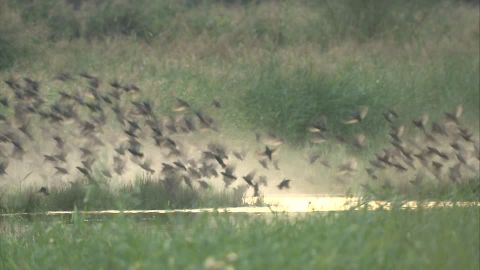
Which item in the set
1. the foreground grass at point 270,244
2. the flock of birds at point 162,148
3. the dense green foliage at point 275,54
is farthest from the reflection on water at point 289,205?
the dense green foliage at point 275,54

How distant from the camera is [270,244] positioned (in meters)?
5.48

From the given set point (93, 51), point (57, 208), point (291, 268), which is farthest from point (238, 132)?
point (291, 268)

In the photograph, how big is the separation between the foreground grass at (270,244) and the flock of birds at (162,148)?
2.64 metres

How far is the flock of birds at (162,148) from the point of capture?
10.3m

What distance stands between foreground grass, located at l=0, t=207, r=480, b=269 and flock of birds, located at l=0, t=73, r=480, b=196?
8.66ft

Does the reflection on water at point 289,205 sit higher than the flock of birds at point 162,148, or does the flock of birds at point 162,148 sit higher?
the flock of birds at point 162,148

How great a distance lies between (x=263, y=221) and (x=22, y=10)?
49.9ft

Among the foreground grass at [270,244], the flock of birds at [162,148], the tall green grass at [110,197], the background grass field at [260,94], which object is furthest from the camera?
the flock of birds at [162,148]

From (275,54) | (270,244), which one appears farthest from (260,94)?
(270,244)

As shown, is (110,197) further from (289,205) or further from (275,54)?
(275,54)

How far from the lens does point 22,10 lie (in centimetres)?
2119

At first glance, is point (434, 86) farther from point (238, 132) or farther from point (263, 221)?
point (263, 221)

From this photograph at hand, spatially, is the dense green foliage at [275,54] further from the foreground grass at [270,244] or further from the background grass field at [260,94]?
the foreground grass at [270,244]

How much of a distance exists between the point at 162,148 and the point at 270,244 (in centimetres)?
634
